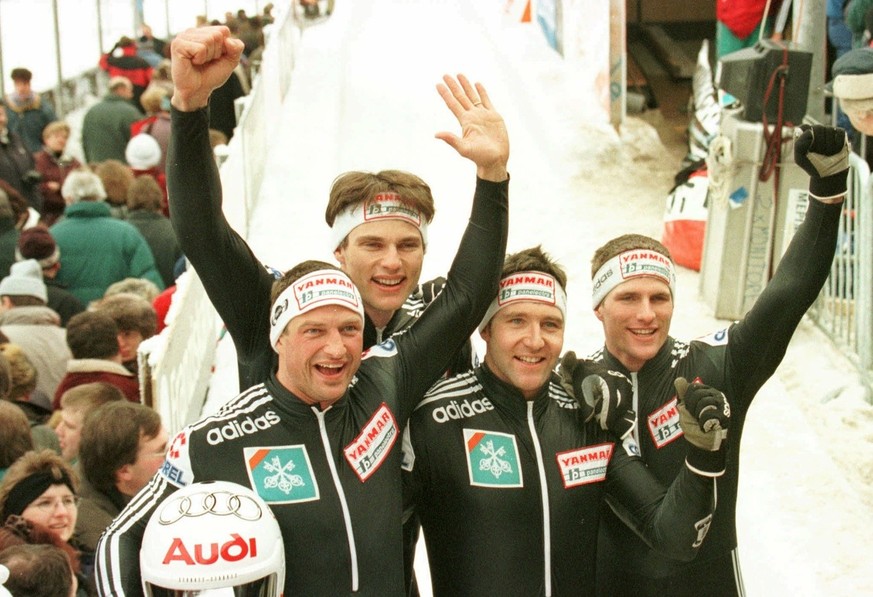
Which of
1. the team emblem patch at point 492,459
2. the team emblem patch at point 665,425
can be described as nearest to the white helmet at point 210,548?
the team emblem patch at point 492,459

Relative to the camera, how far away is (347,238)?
164 inches

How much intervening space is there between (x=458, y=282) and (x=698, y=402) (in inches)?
34.3

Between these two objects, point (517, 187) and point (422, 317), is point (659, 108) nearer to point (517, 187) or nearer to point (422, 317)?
point (517, 187)

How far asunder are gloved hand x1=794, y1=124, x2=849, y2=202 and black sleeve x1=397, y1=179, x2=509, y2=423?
1047 mm

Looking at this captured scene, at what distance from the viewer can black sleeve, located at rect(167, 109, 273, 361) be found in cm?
347

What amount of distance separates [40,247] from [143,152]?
2.39 metres

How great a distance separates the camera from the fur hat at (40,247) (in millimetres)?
7758

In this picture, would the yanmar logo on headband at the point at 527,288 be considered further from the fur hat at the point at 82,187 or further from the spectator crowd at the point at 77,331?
the fur hat at the point at 82,187

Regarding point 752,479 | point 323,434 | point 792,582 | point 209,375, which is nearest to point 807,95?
point 752,479

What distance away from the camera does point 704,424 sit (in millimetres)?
3227

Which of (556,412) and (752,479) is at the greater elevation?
(556,412)

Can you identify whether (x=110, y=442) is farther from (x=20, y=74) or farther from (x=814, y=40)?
(x=20, y=74)

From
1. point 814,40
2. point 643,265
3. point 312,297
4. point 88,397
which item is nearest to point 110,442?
point 88,397

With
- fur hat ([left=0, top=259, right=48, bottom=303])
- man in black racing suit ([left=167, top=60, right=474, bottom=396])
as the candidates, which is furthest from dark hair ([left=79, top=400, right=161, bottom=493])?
fur hat ([left=0, top=259, right=48, bottom=303])
